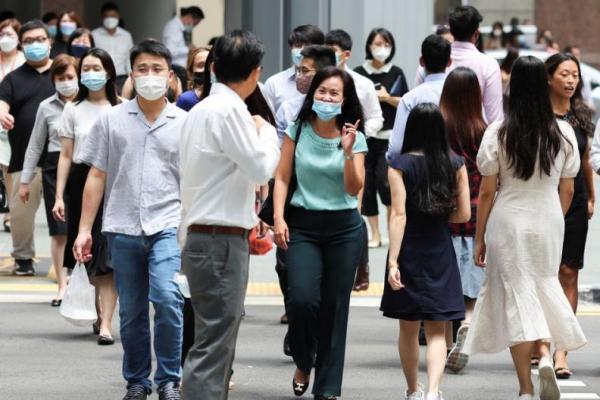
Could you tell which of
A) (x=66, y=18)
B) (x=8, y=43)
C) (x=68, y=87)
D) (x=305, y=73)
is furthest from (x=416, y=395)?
(x=66, y=18)

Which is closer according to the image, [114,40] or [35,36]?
[35,36]

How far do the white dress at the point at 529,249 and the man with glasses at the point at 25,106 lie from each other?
528cm

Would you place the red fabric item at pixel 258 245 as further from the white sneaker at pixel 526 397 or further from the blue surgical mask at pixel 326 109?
the white sneaker at pixel 526 397

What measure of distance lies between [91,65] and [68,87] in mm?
1150

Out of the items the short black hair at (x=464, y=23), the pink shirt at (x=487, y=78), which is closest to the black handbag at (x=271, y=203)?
the pink shirt at (x=487, y=78)

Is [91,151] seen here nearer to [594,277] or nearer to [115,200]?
[115,200]

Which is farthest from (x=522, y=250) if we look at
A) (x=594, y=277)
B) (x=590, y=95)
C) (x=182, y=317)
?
(x=590, y=95)

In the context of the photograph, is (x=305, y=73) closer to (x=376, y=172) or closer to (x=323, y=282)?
(x=323, y=282)

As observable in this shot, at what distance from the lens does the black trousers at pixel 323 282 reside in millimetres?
8188

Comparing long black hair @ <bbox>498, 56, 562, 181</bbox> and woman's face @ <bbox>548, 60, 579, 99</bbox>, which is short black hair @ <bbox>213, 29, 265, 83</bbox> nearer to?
long black hair @ <bbox>498, 56, 562, 181</bbox>

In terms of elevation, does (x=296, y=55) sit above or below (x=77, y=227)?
above

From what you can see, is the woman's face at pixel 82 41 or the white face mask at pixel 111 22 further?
the white face mask at pixel 111 22

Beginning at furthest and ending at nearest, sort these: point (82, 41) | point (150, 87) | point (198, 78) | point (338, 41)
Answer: point (82, 41) < point (338, 41) < point (198, 78) < point (150, 87)

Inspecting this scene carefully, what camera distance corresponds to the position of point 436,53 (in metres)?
10.2
